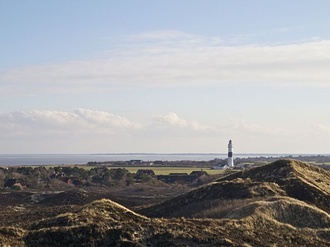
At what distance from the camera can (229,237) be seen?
34375mm

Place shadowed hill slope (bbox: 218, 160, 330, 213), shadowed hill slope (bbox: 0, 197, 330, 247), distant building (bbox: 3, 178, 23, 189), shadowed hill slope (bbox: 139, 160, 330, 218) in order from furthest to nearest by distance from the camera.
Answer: distant building (bbox: 3, 178, 23, 189)
shadowed hill slope (bbox: 218, 160, 330, 213)
shadowed hill slope (bbox: 139, 160, 330, 218)
shadowed hill slope (bbox: 0, 197, 330, 247)

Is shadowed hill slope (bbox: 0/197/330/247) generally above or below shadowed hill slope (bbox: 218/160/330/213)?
below

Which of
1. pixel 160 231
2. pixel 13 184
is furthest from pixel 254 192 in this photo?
pixel 13 184

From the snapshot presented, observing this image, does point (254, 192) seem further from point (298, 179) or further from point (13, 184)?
point (13, 184)

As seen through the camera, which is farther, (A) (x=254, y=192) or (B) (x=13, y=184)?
(B) (x=13, y=184)

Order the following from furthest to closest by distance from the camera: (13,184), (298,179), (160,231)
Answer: (13,184) → (298,179) → (160,231)

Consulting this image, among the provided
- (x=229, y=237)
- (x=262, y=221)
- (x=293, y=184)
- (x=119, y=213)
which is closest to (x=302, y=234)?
(x=262, y=221)

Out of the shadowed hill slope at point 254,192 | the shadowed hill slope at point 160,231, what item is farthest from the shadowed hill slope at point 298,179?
the shadowed hill slope at point 160,231

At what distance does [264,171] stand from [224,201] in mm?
12169

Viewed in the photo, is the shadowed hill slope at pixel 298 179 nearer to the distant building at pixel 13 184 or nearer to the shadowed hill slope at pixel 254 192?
the shadowed hill slope at pixel 254 192

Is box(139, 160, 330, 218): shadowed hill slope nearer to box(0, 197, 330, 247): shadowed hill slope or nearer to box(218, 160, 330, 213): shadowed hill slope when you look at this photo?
box(218, 160, 330, 213): shadowed hill slope

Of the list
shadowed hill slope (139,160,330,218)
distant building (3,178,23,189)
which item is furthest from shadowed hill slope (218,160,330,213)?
distant building (3,178,23,189)

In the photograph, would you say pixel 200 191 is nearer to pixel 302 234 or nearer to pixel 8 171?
pixel 302 234

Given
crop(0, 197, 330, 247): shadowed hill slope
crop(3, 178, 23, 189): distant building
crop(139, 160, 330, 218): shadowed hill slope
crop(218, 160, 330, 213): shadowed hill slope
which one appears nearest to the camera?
crop(0, 197, 330, 247): shadowed hill slope
